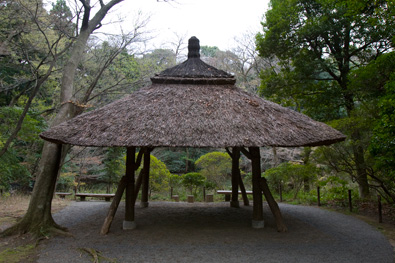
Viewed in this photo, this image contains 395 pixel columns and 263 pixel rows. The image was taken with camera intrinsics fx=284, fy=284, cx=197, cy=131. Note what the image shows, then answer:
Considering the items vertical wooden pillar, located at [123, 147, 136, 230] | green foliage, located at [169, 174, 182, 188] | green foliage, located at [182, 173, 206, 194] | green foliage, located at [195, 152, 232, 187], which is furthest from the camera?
green foliage, located at [195, 152, 232, 187]

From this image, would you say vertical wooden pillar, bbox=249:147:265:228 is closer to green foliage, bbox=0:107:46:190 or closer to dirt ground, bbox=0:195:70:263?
dirt ground, bbox=0:195:70:263

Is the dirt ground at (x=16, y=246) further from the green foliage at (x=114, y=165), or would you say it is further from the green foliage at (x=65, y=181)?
the green foliage at (x=114, y=165)

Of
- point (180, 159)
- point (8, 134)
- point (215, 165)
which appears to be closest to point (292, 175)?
point (215, 165)

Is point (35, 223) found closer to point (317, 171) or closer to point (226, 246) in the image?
point (226, 246)

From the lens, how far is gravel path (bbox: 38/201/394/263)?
16.6 ft

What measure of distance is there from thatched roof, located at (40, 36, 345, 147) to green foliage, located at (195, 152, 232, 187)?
6432 millimetres

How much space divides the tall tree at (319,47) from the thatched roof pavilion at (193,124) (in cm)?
459

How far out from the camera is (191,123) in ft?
20.9

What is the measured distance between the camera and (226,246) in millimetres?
5691

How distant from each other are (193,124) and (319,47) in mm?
7986

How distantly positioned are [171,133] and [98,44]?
25.4 feet

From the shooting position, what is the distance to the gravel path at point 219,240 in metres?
5.07

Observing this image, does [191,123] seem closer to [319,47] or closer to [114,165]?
[319,47]

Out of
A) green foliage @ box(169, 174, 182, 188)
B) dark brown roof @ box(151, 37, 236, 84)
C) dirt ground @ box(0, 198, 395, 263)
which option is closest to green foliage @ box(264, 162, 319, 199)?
dirt ground @ box(0, 198, 395, 263)
